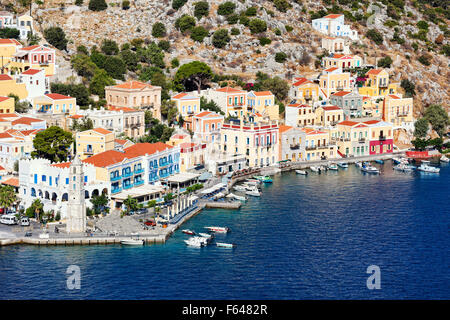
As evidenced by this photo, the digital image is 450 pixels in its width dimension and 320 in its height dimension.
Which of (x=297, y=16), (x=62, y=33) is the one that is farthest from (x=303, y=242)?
(x=297, y=16)

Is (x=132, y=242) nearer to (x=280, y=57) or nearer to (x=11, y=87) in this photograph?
(x=11, y=87)

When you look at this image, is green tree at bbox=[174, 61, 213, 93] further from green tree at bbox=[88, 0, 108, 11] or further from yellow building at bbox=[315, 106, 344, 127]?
green tree at bbox=[88, 0, 108, 11]

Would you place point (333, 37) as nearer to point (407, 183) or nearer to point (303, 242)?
point (407, 183)

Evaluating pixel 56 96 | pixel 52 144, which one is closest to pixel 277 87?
pixel 56 96

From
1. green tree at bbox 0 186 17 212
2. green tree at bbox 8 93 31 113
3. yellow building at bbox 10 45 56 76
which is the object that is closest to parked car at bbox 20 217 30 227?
green tree at bbox 0 186 17 212

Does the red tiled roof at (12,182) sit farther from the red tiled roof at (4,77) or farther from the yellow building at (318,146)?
the yellow building at (318,146)
